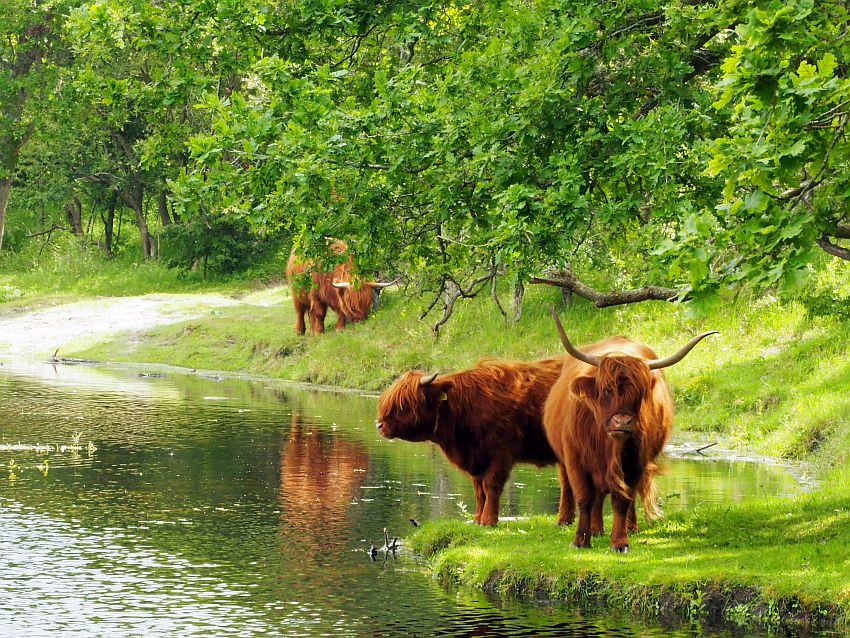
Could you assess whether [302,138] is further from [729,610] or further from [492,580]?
[729,610]

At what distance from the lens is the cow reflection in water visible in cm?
1406

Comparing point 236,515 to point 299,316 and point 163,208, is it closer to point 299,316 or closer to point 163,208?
point 299,316

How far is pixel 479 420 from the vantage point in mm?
14031

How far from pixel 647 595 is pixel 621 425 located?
1.43 metres

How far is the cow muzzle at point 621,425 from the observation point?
11.4 m

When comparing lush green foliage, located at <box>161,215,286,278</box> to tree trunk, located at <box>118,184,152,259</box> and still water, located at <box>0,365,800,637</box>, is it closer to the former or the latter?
tree trunk, located at <box>118,184,152,259</box>

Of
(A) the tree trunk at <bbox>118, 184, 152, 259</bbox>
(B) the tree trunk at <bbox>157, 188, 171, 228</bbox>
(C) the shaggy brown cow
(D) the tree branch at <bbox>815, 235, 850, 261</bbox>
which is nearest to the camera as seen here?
(D) the tree branch at <bbox>815, 235, 850, 261</bbox>

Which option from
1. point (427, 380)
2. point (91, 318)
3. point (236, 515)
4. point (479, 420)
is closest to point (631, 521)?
point (479, 420)

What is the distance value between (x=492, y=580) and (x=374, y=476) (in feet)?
22.3

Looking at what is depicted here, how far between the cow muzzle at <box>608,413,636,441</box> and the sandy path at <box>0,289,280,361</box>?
27.2 m

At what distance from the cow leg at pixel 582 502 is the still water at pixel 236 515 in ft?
3.58

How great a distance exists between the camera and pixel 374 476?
18625 millimetres

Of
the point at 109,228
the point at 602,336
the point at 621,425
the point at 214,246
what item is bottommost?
the point at 621,425

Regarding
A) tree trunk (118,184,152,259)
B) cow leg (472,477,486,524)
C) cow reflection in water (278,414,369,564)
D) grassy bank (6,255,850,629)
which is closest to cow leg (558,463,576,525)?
grassy bank (6,255,850,629)
